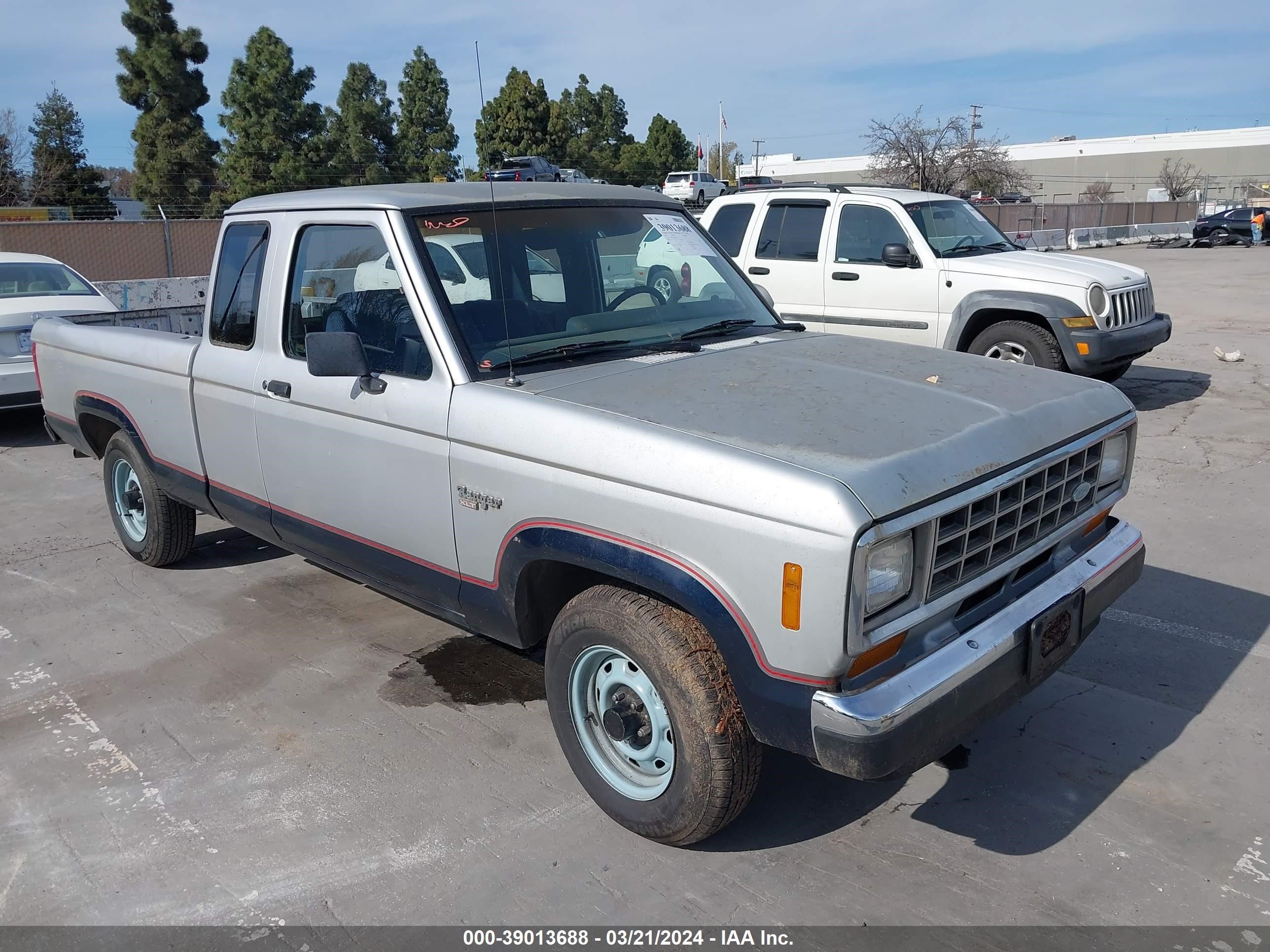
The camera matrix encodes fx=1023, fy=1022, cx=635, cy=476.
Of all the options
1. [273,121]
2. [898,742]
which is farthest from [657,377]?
[273,121]

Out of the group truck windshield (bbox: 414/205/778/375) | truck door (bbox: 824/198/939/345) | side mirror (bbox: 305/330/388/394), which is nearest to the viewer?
side mirror (bbox: 305/330/388/394)

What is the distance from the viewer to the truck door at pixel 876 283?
30.5ft

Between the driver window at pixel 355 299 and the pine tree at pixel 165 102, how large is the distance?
124 ft

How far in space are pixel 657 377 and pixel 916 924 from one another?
1.88 m

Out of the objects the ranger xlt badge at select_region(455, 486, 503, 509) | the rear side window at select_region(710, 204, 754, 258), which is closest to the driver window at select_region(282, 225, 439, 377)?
the ranger xlt badge at select_region(455, 486, 503, 509)

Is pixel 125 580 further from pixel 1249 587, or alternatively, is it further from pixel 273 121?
pixel 273 121

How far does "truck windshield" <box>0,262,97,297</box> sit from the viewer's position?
9.68 m

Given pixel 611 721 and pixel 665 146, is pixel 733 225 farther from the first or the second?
pixel 665 146

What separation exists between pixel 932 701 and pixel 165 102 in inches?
1677

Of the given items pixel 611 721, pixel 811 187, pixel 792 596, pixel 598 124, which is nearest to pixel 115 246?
pixel 811 187

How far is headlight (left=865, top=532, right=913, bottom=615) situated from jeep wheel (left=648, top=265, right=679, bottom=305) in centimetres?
190

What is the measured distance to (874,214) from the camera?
9.60 m

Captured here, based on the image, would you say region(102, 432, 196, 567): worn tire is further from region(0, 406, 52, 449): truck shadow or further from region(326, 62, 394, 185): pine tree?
region(326, 62, 394, 185): pine tree

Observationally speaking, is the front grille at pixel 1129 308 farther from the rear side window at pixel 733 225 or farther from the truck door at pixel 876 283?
the rear side window at pixel 733 225
